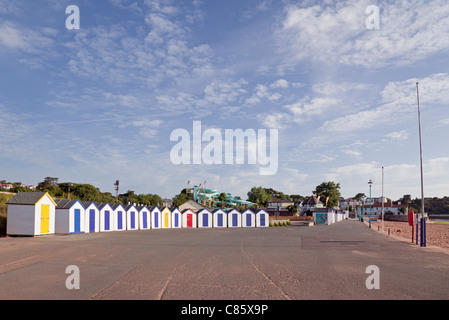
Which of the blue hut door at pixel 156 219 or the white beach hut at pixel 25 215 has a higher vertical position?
the white beach hut at pixel 25 215

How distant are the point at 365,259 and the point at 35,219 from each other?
22.3 meters

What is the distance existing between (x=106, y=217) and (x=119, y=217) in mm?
2391

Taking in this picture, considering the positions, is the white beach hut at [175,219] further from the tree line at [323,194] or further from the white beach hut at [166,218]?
the tree line at [323,194]

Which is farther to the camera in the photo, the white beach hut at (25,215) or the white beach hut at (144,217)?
the white beach hut at (144,217)

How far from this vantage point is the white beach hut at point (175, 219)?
152ft

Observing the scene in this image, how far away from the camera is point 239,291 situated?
8.80m

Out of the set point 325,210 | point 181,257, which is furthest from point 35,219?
point 325,210

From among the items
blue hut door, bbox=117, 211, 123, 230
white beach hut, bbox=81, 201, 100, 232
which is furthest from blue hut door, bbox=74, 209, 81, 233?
blue hut door, bbox=117, 211, 123, 230

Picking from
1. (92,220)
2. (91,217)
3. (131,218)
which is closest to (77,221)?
(91,217)

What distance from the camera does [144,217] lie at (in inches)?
1608

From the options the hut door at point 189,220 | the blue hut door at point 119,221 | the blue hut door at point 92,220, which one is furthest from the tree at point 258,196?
the blue hut door at point 92,220

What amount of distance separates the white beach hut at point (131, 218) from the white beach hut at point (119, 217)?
2.25 ft

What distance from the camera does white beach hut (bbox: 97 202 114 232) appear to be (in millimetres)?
33219

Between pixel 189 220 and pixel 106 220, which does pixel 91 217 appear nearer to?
pixel 106 220
